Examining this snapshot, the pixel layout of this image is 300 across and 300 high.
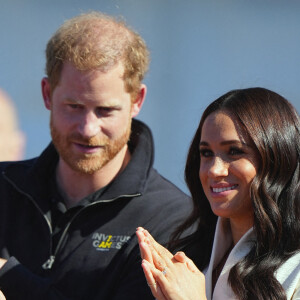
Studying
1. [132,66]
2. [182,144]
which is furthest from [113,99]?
[182,144]

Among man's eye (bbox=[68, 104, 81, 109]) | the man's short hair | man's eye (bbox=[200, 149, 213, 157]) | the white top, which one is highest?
the man's short hair

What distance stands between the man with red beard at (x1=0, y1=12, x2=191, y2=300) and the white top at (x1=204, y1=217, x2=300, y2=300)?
1.15ft

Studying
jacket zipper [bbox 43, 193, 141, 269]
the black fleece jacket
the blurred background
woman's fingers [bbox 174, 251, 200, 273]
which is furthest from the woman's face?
the blurred background

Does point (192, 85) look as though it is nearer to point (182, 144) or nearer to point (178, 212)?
point (182, 144)

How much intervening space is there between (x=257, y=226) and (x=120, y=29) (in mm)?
1187

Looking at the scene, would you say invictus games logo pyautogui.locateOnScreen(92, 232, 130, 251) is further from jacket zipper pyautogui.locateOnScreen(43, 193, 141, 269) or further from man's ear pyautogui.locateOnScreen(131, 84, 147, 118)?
man's ear pyautogui.locateOnScreen(131, 84, 147, 118)

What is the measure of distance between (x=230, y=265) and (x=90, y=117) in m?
0.89

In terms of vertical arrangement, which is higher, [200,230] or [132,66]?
[132,66]

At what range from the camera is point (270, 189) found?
2.26 meters

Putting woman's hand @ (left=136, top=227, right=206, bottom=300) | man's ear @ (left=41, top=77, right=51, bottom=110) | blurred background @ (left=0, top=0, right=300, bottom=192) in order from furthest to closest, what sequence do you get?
blurred background @ (left=0, top=0, right=300, bottom=192) → man's ear @ (left=41, top=77, right=51, bottom=110) → woman's hand @ (left=136, top=227, right=206, bottom=300)

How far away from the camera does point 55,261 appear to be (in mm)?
2834

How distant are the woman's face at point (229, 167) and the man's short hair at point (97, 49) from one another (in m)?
0.72

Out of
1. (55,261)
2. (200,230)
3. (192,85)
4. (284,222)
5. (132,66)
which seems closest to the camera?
(284,222)

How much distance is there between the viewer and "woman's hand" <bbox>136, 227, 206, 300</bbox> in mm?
2109
